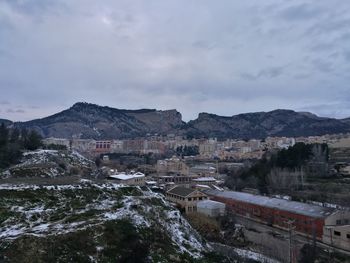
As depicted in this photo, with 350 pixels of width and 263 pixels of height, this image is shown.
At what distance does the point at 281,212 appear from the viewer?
36.7m

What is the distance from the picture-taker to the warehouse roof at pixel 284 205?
3291cm

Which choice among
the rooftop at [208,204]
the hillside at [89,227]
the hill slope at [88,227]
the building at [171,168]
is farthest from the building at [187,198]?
the building at [171,168]

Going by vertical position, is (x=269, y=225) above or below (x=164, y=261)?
below

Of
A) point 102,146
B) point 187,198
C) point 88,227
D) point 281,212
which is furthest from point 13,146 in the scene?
point 102,146

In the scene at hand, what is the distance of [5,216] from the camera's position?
18.5 m

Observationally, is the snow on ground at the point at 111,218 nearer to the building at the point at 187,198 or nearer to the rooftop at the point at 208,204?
the rooftop at the point at 208,204

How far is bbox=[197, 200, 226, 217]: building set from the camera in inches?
1572

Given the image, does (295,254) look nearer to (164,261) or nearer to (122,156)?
(164,261)

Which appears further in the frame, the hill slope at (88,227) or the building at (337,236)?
the building at (337,236)

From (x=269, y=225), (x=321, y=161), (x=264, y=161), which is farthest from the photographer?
(x=264, y=161)

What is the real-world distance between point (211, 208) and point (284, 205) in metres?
7.38

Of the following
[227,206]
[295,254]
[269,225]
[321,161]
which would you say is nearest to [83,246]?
[295,254]

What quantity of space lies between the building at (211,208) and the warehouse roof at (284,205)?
11.5 feet

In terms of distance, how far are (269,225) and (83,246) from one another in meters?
26.3
